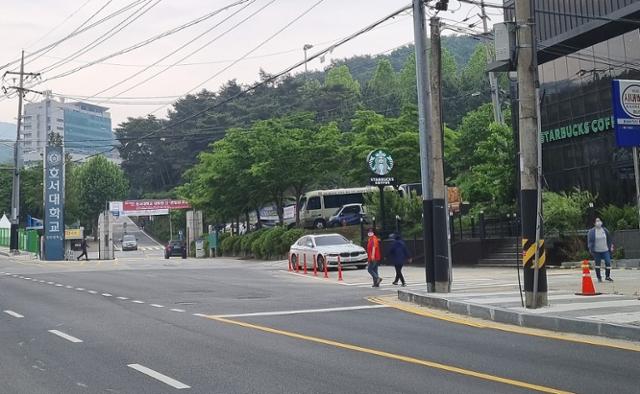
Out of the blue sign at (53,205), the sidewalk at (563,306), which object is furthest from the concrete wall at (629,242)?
the blue sign at (53,205)

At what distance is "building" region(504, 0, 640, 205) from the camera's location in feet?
98.0

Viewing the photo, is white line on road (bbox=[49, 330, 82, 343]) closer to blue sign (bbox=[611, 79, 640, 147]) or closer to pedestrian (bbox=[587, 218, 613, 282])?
blue sign (bbox=[611, 79, 640, 147])

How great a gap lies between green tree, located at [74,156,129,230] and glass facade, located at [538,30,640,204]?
79.6m

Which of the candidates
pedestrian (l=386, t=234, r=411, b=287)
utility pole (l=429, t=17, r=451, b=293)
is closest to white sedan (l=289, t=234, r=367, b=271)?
pedestrian (l=386, t=234, r=411, b=287)

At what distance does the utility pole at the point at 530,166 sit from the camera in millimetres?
13086

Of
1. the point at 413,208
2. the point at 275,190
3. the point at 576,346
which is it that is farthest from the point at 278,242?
the point at 576,346

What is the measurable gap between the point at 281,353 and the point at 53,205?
1914 inches

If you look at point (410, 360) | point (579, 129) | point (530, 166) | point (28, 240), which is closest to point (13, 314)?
point (410, 360)

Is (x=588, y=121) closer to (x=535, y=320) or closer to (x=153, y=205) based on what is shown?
(x=535, y=320)

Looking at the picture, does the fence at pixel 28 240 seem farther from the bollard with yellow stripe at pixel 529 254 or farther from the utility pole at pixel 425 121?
the bollard with yellow stripe at pixel 529 254

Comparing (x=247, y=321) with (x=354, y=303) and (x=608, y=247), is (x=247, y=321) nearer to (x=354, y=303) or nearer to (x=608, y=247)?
(x=354, y=303)

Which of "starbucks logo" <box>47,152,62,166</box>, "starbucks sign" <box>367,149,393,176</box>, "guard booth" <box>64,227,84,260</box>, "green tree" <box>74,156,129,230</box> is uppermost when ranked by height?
"green tree" <box>74,156,129,230</box>

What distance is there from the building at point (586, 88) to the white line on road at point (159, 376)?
962 inches

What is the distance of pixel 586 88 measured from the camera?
3219cm
